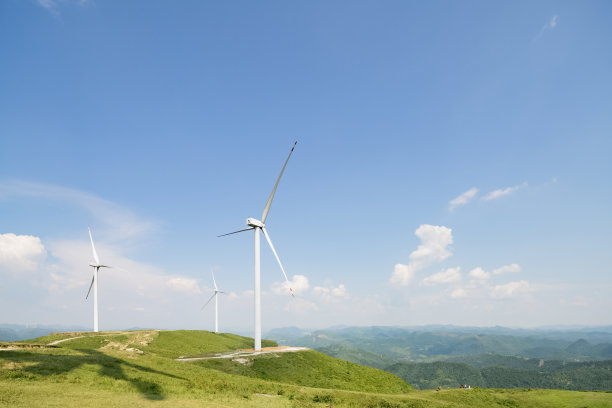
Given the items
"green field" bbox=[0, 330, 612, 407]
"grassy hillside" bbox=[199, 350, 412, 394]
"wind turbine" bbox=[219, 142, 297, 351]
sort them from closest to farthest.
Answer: "green field" bbox=[0, 330, 612, 407] < "grassy hillside" bbox=[199, 350, 412, 394] < "wind turbine" bbox=[219, 142, 297, 351]

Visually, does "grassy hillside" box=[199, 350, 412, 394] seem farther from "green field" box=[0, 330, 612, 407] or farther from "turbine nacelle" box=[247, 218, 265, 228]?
"turbine nacelle" box=[247, 218, 265, 228]

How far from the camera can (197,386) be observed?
3688 cm

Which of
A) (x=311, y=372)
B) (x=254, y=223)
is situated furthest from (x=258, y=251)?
(x=311, y=372)

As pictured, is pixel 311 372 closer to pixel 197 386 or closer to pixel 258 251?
pixel 258 251

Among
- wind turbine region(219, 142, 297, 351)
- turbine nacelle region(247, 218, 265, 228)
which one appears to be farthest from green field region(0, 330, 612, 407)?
turbine nacelle region(247, 218, 265, 228)

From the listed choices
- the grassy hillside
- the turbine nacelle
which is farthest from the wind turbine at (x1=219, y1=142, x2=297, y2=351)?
the grassy hillside

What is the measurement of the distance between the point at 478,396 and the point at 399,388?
18.6 meters

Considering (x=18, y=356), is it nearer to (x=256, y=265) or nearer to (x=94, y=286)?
(x=256, y=265)

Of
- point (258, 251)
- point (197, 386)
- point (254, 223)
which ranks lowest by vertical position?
point (197, 386)

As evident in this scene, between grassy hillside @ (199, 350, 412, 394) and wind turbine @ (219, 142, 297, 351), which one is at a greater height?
wind turbine @ (219, 142, 297, 351)

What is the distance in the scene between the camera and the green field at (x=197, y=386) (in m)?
28.2

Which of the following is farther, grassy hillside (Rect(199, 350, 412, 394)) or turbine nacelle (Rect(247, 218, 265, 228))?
turbine nacelle (Rect(247, 218, 265, 228))

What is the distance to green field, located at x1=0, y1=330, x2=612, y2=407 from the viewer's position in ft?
92.4

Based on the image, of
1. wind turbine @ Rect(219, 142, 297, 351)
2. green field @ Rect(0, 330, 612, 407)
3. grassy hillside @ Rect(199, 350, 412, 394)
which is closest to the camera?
green field @ Rect(0, 330, 612, 407)
